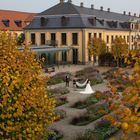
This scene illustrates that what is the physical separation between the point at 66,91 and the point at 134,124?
24.1m

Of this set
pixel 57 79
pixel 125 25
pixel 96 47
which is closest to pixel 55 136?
pixel 57 79

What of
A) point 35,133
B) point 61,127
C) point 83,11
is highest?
point 83,11

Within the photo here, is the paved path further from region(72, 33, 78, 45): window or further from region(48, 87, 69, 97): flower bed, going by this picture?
region(72, 33, 78, 45): window

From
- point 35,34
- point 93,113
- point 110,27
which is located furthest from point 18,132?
point 110,27

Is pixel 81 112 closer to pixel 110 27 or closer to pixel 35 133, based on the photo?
pixel 35 133

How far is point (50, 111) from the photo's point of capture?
1042 centimetres

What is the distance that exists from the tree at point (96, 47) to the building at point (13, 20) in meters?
17.3

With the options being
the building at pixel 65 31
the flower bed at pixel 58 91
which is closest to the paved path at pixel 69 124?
the flower bed at pixel 58 91

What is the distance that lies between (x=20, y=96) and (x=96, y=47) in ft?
135

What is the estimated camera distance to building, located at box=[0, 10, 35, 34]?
63.2m

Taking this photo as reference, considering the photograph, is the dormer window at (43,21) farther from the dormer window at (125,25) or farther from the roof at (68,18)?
the dormer window at (125,25)

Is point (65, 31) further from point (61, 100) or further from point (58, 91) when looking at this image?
point (61, 100)

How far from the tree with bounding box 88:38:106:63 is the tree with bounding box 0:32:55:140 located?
39544 mm

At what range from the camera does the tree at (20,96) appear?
899 centimetres
